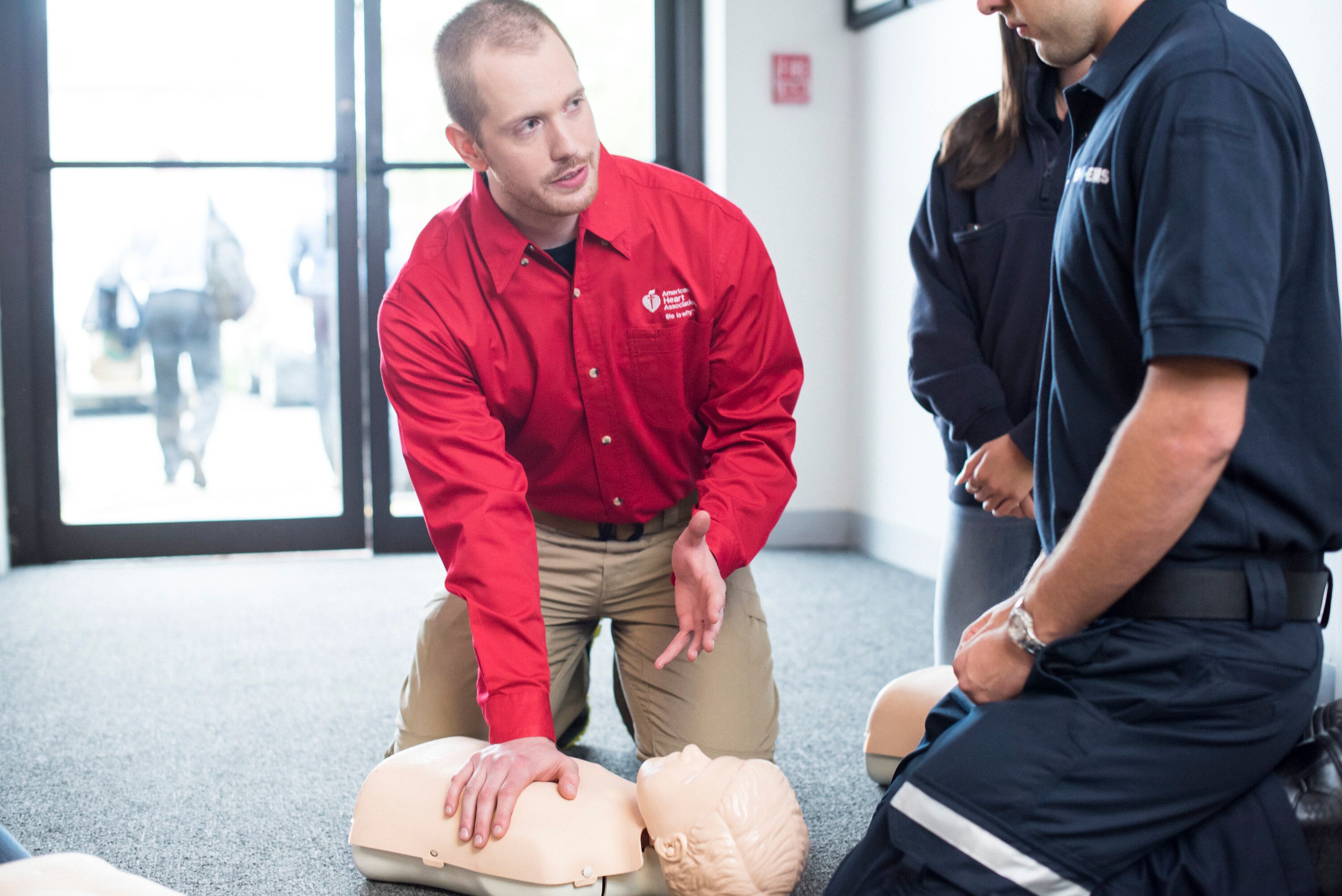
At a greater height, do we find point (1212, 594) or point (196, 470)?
point (1212, 594)

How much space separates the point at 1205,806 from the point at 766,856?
459mm

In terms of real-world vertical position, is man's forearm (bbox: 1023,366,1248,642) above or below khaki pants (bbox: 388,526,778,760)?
above

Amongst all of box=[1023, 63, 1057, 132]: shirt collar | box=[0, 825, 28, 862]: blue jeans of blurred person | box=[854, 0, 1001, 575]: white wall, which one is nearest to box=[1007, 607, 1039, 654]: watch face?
box=[1023, 63, 1057, 132]: shirt collar

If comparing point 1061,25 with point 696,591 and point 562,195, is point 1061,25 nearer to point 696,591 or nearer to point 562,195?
point 562,195

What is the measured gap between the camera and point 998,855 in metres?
1.02

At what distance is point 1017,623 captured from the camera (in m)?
1.11

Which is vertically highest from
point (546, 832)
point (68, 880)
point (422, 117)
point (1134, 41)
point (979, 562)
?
point (422, 117)

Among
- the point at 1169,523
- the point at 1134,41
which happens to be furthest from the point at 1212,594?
the point at 1134,41

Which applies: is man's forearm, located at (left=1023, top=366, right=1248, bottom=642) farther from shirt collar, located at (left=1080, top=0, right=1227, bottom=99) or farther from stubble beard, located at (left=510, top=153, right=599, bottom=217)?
stubble beard, located at (left=510, top=153, right=599, bottom=217)

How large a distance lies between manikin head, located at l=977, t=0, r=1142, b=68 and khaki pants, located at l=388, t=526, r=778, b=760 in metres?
0.91

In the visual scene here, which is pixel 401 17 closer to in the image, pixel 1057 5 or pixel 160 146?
pixel 160 146

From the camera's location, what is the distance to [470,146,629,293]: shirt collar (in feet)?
5.45

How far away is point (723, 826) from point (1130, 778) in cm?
44

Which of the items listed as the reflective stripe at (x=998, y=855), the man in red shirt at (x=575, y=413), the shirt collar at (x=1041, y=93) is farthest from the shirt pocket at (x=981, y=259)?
the reflective stripe at (x=998, y=855)
